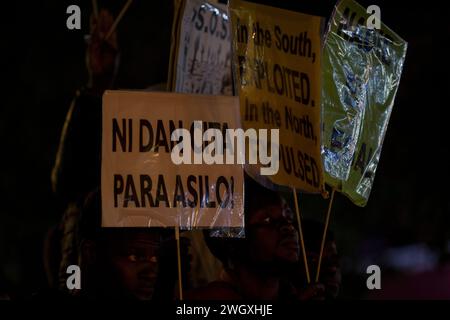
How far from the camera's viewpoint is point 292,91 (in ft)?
19.1

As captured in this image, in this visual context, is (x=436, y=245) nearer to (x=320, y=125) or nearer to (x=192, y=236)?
(x=192, y=236)

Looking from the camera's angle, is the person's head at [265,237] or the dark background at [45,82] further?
the dark background at [45,82]

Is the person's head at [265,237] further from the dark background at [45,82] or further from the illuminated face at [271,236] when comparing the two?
the dark background at [45,82]

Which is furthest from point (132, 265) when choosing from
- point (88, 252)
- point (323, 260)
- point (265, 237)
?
point (323, 260)

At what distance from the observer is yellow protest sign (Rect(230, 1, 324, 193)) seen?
5.74m

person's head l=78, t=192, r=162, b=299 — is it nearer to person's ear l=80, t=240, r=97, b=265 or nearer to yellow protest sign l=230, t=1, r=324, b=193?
person's ear l=80, t=240, r=97, b=265

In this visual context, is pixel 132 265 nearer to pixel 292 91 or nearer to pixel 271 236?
pixel 271 236

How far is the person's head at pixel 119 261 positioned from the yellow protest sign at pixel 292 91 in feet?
2.47

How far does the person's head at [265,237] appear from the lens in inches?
236

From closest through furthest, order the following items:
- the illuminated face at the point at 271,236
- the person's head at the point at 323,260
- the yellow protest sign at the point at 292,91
Result: the yellow protest sign at the point at 292,91 < the illuminated face at the point at 271,236 < the person's head at the point at 323,260

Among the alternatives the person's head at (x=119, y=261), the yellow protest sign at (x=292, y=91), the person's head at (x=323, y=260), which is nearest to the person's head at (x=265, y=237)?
the yellow protest sign at (x=292, y=91)

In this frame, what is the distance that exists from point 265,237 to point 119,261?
0.96m

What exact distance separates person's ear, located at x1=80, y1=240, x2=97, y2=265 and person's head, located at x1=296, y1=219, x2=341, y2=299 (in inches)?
61.9

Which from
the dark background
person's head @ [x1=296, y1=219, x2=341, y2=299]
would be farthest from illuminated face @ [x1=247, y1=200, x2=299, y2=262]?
the dark background
